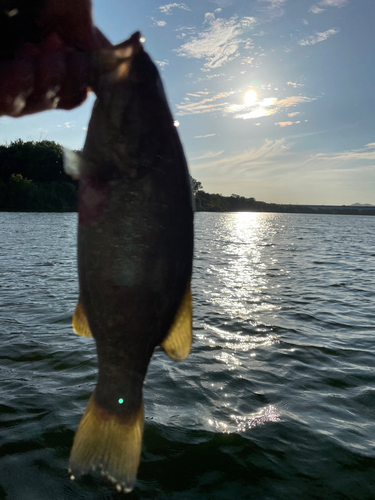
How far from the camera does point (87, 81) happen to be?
1.95 metres

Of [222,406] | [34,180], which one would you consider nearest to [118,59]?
[222,406]

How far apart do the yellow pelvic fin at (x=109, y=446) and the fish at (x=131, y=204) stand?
0.50 m

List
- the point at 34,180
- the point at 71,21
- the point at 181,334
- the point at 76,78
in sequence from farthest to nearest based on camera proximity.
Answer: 1. the point at 34,180
2. the point at 181,334
3. the point at 76,78
4. the point at 71,21

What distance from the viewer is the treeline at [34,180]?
7200cm

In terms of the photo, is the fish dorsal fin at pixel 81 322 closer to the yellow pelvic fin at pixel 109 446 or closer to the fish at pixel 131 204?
the fish at pixel 131 204

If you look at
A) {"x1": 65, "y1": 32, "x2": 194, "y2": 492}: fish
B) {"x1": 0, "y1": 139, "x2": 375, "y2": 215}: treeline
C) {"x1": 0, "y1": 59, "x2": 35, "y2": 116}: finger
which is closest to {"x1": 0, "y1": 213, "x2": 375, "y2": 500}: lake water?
{"x1": 65, "y1": 32, "x2": 194, "y2": 492}: fish

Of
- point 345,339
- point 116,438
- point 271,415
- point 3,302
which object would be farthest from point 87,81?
point 3,302

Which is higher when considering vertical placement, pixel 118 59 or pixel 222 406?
pixel 118 59

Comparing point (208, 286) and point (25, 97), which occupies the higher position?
point (25, 97)

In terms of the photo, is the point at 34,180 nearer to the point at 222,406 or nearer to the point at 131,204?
the point at 222,406

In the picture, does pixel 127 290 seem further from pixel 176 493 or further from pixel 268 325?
pixel 268 325

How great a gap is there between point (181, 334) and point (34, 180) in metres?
81.2

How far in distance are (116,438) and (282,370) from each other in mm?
5816

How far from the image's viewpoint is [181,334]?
83.8 inches
